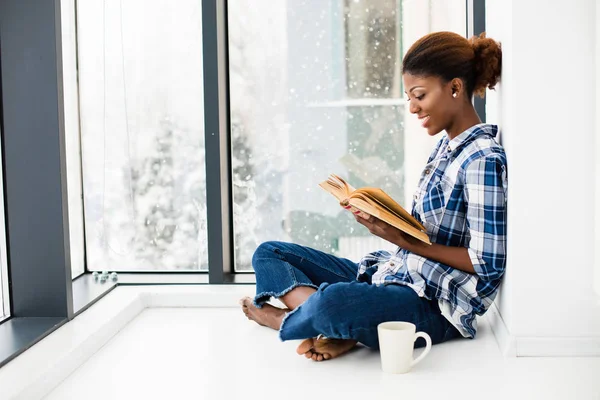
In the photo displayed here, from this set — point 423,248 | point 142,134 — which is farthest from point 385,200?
point 142,134

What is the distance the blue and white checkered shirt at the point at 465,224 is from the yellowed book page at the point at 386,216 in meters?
0.15

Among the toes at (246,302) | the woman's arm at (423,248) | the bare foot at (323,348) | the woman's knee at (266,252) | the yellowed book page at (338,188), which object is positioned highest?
the yellowed book page at (338,188)

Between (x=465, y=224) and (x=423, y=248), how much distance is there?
140 millimetres

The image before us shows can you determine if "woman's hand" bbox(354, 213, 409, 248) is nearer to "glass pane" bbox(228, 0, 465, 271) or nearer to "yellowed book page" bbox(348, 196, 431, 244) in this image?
"yellowed book page" bbox(348, 196, 431, 244)

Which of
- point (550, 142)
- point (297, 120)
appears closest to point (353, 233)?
point (297, 120)

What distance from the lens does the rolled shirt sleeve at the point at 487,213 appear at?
1.68 metres

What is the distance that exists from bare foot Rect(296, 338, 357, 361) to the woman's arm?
29 cm

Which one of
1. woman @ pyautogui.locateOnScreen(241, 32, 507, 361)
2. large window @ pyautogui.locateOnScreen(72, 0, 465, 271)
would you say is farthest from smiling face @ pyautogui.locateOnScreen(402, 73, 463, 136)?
large window @ pyautogui.locateOnScreen(72, 0, 465, 271)

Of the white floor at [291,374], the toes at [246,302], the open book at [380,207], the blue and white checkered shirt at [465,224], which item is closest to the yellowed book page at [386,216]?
the open book at [380,207]

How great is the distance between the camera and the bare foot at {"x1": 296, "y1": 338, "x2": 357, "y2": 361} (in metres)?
1.71

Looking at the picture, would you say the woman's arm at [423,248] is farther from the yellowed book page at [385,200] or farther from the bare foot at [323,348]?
the bare foot at [323,348]

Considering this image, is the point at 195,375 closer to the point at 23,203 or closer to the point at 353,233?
the point at 23,203

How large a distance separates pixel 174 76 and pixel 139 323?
956 millimetres

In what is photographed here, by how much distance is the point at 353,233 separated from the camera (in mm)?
2535
